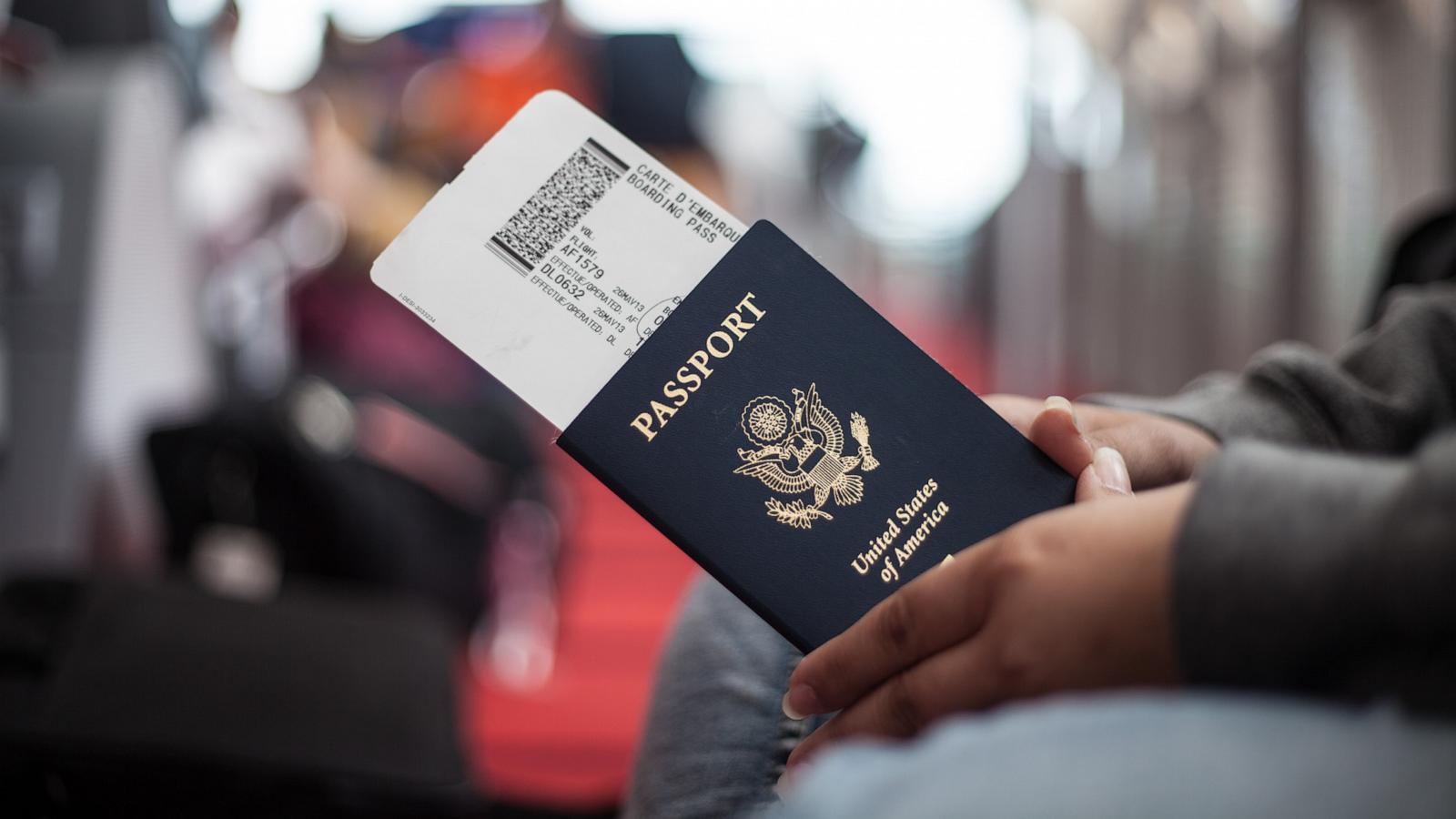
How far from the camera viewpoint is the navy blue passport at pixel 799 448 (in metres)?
0.41

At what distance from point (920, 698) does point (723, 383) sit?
0.47 ft

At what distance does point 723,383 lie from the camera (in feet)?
1.38

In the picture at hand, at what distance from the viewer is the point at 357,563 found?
1.45 metres

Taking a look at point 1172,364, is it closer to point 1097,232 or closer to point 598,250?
point 1097,232

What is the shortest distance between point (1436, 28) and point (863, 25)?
3189mm

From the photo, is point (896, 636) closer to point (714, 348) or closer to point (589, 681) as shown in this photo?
point (714, 348)

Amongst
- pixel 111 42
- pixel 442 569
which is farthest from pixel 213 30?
pixel 442 569

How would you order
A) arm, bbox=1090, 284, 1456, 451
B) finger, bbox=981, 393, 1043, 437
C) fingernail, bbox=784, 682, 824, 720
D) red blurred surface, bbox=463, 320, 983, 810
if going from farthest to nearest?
1. red blurred surface, bbox=463, 320, 983, 810
2. arm, bbox=1090, 284, 1456, 451
3. finger, bbox=981, 393, 1043, 437
4. fingernail, bbox=784, 682, 824, 720

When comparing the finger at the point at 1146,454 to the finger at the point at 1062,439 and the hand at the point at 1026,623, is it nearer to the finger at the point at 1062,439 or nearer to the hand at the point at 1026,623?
the finger at the point at 1062,439

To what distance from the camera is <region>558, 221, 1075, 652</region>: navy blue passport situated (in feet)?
1.34

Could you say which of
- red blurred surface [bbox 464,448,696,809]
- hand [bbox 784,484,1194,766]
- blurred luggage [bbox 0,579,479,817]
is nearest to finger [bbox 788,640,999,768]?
hand [bbox 784,484,1194,766]

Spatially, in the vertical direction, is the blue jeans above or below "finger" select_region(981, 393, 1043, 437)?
above

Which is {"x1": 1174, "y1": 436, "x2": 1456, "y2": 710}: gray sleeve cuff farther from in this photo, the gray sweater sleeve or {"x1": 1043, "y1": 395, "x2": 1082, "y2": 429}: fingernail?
{"x1": 1043, "y1": 395, "x2": 1082, "y2": 429}: fingernail

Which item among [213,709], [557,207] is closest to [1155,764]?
[557,207]
